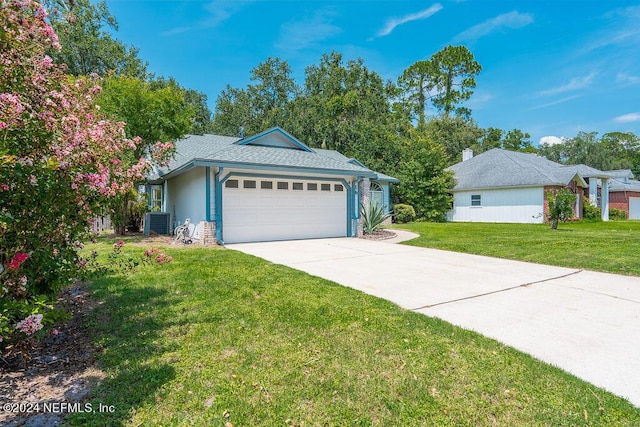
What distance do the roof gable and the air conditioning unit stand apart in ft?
14.2

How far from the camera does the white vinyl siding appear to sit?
20703mm

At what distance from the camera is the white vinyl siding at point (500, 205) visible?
815 inches

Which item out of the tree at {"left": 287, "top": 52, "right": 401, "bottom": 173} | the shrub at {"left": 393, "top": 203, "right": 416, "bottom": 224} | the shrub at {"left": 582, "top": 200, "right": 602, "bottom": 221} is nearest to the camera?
the shrub at {"left": 393, "top": 203, "right": 416, "bottom": 224}

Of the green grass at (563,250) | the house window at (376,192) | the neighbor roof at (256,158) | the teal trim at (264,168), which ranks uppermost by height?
the neighbor roof at (256,158)

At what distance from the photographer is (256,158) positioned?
11531 mm

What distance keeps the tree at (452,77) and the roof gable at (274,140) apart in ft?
107

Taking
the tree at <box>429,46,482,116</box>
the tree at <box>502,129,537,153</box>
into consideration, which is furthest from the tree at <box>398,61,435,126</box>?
the tree at <box>502,129,537,153</box>

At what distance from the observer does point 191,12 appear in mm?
13078

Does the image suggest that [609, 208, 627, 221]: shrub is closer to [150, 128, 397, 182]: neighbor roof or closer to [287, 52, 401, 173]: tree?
[287, 52, 401, 173]: tree

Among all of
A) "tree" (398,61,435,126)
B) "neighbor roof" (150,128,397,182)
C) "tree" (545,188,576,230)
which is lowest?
"tree" (545,188,576,230)

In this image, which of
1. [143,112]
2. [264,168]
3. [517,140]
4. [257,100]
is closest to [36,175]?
[264,168]

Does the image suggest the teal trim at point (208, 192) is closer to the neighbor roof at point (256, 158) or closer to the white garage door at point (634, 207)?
the neighbor roof at point (256, 158)

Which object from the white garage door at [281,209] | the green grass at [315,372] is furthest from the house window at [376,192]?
the green grass at [315,372]

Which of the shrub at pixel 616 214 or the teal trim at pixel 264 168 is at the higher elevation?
the teal trim at pixel 264 168
